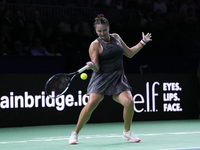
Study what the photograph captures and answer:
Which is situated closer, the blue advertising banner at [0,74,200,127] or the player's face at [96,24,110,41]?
the player's face at [96,24,110,41]

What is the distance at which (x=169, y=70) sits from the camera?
39.5 ft

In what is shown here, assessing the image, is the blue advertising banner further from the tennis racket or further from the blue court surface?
the tennis racket

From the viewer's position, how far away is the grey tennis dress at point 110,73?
5047 mm

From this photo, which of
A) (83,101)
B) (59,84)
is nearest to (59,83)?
(59,84)

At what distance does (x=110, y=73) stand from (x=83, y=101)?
301cm

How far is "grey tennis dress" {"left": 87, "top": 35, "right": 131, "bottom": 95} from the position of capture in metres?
5.05

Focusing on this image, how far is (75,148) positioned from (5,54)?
5.70 metres

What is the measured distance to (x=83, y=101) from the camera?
802cm

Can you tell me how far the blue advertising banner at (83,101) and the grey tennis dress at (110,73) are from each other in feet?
9.50

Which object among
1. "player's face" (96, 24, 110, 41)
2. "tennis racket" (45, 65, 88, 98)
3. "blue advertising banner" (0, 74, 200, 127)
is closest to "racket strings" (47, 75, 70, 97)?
"tennis racket" (45, 65, 88, 98)

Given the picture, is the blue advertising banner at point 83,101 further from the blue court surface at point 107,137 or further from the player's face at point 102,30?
the player's face at point 102,30

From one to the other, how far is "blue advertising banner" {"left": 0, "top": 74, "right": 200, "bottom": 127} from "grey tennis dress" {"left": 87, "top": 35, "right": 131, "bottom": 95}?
2895 mm

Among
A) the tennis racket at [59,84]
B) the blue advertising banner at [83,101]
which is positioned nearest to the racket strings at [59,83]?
the tennis racket at [59,84]

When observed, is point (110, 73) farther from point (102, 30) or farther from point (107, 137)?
point (107, 137)
